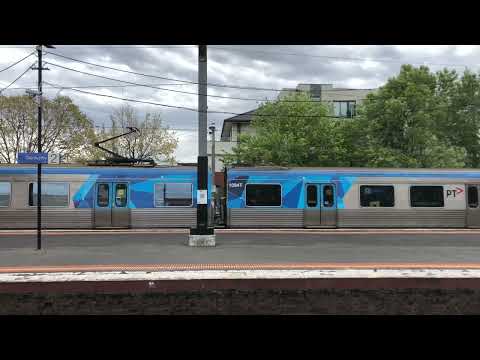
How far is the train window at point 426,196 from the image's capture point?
17.9 m

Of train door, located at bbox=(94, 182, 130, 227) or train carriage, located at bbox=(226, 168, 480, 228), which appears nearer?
train door, located at bbox=(94, 182, 130, 227)

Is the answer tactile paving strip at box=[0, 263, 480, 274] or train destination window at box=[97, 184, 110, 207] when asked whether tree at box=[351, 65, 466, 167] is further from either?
tactile paving strip at box=[0, 263, 480, 274]

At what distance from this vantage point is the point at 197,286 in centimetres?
686

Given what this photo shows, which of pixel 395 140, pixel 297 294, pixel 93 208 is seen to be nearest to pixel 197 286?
pixel 297 294

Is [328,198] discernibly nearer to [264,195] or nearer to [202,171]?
[264,195]

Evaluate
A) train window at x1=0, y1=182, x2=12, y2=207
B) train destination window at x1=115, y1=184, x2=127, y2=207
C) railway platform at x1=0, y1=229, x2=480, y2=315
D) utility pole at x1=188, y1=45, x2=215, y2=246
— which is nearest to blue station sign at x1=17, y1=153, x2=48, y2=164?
railway platform at x1=0, y1=229, x2=480, y2=315

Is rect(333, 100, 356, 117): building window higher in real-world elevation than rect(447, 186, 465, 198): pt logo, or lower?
higher

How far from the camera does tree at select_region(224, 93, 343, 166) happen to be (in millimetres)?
27672

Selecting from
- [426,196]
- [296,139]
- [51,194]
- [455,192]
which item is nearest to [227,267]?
[51,194]

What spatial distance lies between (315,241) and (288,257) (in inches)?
136

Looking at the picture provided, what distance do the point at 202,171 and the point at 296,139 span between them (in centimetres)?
1729

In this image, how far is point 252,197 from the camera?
17656 millimetres
